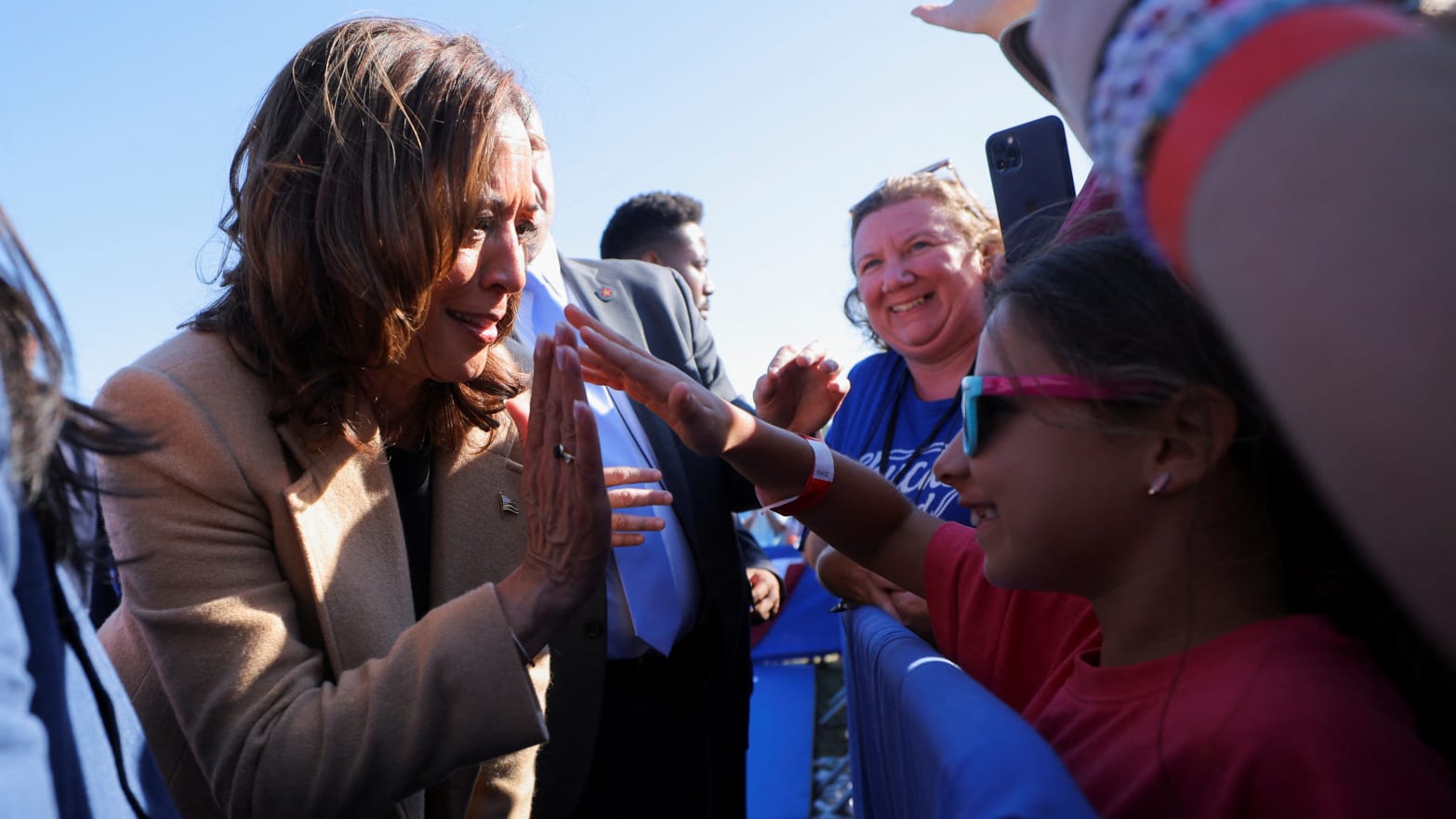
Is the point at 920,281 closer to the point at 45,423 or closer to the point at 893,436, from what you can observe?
the point at 893,436

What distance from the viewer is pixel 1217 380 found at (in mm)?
1318

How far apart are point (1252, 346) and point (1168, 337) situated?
2.74 feet

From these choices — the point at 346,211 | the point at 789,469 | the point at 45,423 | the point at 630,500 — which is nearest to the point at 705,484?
the point at 630,500

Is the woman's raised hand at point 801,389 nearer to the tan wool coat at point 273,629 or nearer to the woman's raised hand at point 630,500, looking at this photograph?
the woman's raised hand at point 630,500

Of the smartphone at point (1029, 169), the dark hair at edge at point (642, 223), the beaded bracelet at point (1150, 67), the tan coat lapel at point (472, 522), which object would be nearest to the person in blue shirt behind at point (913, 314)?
the smartphone at point (1029, 169)

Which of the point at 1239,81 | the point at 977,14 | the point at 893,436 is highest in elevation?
the point at 977,14

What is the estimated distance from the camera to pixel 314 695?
1676mm

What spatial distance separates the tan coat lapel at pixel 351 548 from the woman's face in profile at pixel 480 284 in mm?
236

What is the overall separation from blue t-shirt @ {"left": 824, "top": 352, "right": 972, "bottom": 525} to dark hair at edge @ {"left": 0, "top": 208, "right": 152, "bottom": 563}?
5.82 feet

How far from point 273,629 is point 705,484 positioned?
1.35 metres

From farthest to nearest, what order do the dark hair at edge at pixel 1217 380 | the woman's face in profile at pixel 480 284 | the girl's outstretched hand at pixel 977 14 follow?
the woman's face in profile at pixel 480 284 < the girl's outstretched hand at pixel 977 14 < the dark hair at edge at pixel 1217 380

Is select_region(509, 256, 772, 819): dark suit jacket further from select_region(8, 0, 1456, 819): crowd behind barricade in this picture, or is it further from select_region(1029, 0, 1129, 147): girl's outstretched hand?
select_region(1029, 0, 1129, 147): girl's outstretched hand

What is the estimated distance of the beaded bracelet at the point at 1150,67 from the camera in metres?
0.56

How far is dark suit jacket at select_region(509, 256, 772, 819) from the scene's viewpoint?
2.36 m
